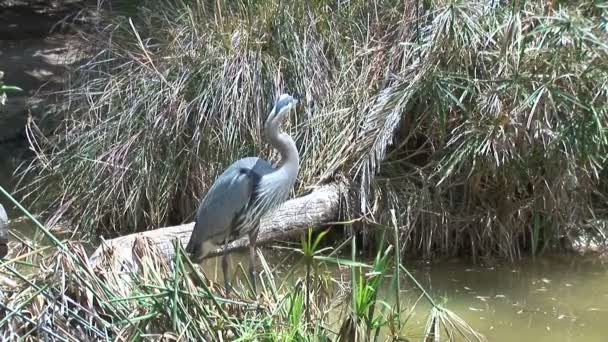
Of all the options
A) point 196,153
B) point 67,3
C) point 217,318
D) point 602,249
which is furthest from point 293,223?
point 67,3

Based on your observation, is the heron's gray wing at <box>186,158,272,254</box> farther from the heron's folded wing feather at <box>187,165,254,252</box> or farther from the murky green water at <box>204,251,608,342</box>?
the murky green water at <box>204,251,608,342</box>

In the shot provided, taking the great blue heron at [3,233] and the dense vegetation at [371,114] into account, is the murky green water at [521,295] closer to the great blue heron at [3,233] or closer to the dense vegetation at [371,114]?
the dense vegetation at [371,114]

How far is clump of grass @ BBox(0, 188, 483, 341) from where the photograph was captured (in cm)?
364

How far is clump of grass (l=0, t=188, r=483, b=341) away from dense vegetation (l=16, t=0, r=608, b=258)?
2688 mm

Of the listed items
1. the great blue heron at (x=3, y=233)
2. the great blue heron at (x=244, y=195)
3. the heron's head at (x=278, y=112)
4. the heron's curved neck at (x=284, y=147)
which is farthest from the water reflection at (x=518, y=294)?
the great blue heron at (x=3, y=233)

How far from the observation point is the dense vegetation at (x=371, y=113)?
623cm

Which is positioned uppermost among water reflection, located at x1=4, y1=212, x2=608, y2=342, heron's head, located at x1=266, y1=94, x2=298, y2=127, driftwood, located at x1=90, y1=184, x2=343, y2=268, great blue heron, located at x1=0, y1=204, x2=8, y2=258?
heron's head, located at x1=266, y1=94, x2=298, y2=127

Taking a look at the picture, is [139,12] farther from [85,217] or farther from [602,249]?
[602,249]

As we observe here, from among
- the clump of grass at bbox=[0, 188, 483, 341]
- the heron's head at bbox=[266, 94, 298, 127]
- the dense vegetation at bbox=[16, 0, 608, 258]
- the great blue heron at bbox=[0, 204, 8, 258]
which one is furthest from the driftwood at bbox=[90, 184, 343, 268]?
the clump of grass at bbox=[0, 188, 483, 341]

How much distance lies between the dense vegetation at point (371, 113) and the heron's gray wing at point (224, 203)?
1.27 metres

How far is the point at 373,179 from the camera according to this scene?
21.4 feet

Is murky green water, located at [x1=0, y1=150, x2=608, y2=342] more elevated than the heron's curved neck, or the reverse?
the heron's curved neck

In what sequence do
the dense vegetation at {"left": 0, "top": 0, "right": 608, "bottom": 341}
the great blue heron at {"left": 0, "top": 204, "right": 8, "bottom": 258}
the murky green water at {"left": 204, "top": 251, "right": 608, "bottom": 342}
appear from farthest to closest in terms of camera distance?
1. the dense vegetation at {"left": 0, "top": 0, "right": 608, "bottom": 341}
2. the murky green water at {"left": 204, "top": 251, "right": 608, "bottom": 342}
3. the great blue heron at {"left": 0, "top": 204, "right": 8, "bottom": 258}

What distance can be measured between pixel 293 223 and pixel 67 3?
30.9 ft
